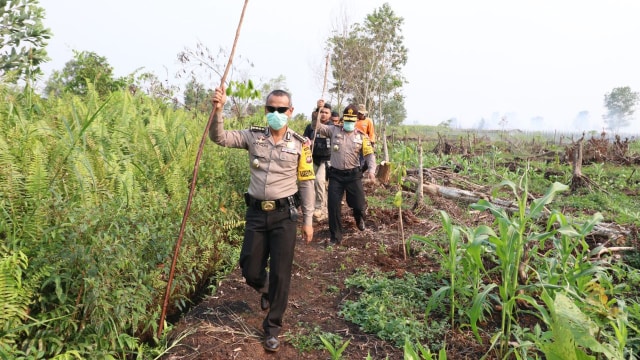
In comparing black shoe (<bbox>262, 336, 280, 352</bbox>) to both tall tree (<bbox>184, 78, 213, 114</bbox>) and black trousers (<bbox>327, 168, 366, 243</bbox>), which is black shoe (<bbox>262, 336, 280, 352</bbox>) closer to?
black trousers (<bbox>327, 168, 366, 243</bbox>)

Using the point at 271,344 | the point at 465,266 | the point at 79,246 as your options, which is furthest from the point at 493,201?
the point at 79,246

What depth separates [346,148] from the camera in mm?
5504

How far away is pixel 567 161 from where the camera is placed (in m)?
13.0

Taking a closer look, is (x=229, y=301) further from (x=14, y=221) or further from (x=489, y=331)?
(x=489, y=331)

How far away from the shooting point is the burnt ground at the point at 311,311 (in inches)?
118

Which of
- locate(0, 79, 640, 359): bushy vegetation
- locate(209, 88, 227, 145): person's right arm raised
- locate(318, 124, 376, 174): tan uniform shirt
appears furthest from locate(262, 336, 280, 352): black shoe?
locate(318, 124, 376, 174): tan uniform shirt

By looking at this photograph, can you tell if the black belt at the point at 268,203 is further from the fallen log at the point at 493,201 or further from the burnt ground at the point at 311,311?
the fallen log at the point at 493,201

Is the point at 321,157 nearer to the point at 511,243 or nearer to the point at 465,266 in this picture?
the point at 465,266

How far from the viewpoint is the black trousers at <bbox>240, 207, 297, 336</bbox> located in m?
3.11

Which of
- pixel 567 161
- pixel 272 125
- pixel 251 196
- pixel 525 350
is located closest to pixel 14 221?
pixel 251 196

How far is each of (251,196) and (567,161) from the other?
12849mm

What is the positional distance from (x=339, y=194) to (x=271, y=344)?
2760 millimetres

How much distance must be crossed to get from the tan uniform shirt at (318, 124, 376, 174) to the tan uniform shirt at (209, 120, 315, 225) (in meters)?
2.18

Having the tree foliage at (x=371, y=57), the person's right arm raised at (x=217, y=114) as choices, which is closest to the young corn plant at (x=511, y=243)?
the person's right arm raised at (x=217, y=114)
